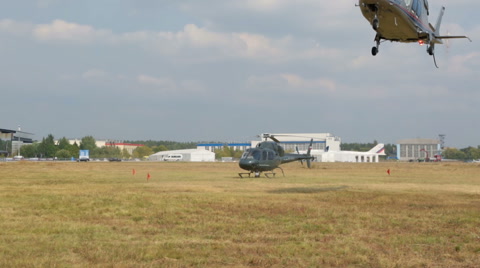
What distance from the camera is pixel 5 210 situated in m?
17.7

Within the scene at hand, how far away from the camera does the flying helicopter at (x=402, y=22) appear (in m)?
18.9

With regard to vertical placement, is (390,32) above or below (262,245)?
above

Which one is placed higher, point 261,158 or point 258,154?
point 258,154

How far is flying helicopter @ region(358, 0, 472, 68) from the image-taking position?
745 inches

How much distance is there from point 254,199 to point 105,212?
719cm

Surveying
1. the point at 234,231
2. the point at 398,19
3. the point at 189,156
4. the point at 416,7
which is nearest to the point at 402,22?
the point at 398,19

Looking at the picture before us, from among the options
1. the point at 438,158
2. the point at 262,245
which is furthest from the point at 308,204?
the point at 438,158

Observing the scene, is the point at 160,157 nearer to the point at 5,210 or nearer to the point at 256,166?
the point at 256,166

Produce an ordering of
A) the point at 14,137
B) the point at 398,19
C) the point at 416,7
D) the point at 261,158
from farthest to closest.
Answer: the point at 14,137, the point at 261,158, the point at 416,7, the point at 398,19

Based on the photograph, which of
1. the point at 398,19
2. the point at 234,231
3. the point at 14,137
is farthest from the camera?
the point at 14,137

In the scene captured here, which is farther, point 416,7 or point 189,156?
point 189,156

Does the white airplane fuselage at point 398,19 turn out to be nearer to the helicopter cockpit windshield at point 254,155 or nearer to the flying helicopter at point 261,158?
the flying helicopter at point 261,158

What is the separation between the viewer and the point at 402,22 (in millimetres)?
19922

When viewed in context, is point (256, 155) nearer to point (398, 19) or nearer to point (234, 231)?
point (398, 19)
